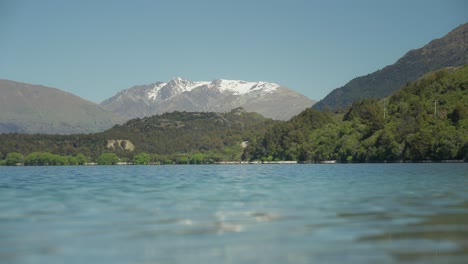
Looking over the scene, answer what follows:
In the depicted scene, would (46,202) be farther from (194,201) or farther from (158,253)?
(158,253)

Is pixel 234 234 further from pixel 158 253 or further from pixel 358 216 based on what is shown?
pixel 358 216

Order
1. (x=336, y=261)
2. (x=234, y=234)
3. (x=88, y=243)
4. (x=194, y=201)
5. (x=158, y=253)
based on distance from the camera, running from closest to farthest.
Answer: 1. (x=336, y=261)
2. (x=158, y=253)
3. (x=88, y=243)
4. (x=234, y=234)
5. (x=194, y=201)

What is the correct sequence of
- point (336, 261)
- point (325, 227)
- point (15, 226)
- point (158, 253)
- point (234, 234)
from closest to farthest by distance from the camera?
point (336, 261), point (158, 253), point (234, 234), point (325, 227), point (15, 226)

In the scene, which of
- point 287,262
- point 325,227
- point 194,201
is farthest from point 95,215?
point 287,262

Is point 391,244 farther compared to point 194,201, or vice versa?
point 194,201

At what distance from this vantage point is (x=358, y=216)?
2862cm

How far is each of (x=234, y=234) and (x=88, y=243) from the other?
515 centimetres

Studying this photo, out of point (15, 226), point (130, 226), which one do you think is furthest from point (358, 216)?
point (15, 226)

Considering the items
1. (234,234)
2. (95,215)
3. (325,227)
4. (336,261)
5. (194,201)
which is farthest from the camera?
(194,201)

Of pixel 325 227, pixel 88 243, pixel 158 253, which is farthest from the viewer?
pixel 325 227

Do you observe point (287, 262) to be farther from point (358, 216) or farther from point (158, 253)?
point (358, 216)

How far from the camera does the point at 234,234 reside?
23219mm

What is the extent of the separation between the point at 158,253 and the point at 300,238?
5.18 metres

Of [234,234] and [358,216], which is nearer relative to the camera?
[234,234]
